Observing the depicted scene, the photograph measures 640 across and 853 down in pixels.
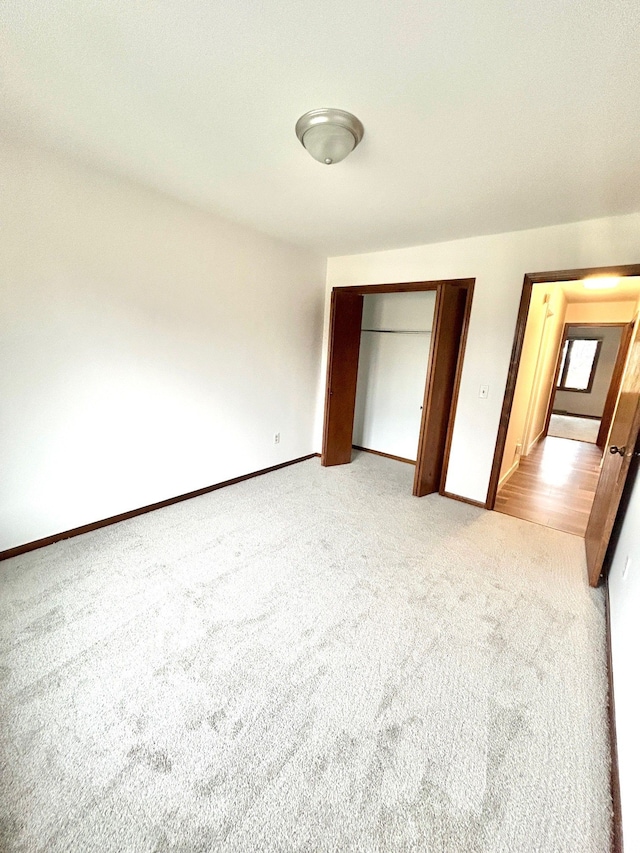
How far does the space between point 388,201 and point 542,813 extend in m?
3.08

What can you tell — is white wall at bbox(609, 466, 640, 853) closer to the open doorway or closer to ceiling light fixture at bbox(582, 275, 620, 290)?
the open doorway

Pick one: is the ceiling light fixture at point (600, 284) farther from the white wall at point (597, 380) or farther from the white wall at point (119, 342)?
the white wall at point (597, 380)

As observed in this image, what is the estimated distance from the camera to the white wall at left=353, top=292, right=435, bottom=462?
14.2ft

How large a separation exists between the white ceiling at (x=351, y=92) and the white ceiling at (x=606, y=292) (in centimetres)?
259

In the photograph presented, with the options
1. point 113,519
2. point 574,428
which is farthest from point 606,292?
point 113,519

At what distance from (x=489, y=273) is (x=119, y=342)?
307 cm

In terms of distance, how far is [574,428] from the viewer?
287 inches

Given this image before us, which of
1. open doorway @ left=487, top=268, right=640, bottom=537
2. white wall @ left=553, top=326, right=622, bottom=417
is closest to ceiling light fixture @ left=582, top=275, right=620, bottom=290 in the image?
open doorway @ left=487, top=268, right=640, bottom=537

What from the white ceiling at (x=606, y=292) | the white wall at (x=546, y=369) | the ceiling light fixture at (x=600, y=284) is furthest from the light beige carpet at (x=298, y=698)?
the white ceiling at (x=606, y=292)

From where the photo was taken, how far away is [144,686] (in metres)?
1.48

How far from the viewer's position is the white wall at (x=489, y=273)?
252 centimetres

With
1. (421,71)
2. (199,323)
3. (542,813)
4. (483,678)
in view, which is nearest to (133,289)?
(199,323)

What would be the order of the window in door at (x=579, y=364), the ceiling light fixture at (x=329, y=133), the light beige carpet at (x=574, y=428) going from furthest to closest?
the window in door at (x=579, y=364) < the light beige carpet at (x=574, y=428) < the ceiling light fixture at (x=329, y=133)

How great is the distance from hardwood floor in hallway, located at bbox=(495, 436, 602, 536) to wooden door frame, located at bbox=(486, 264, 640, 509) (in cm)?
38
